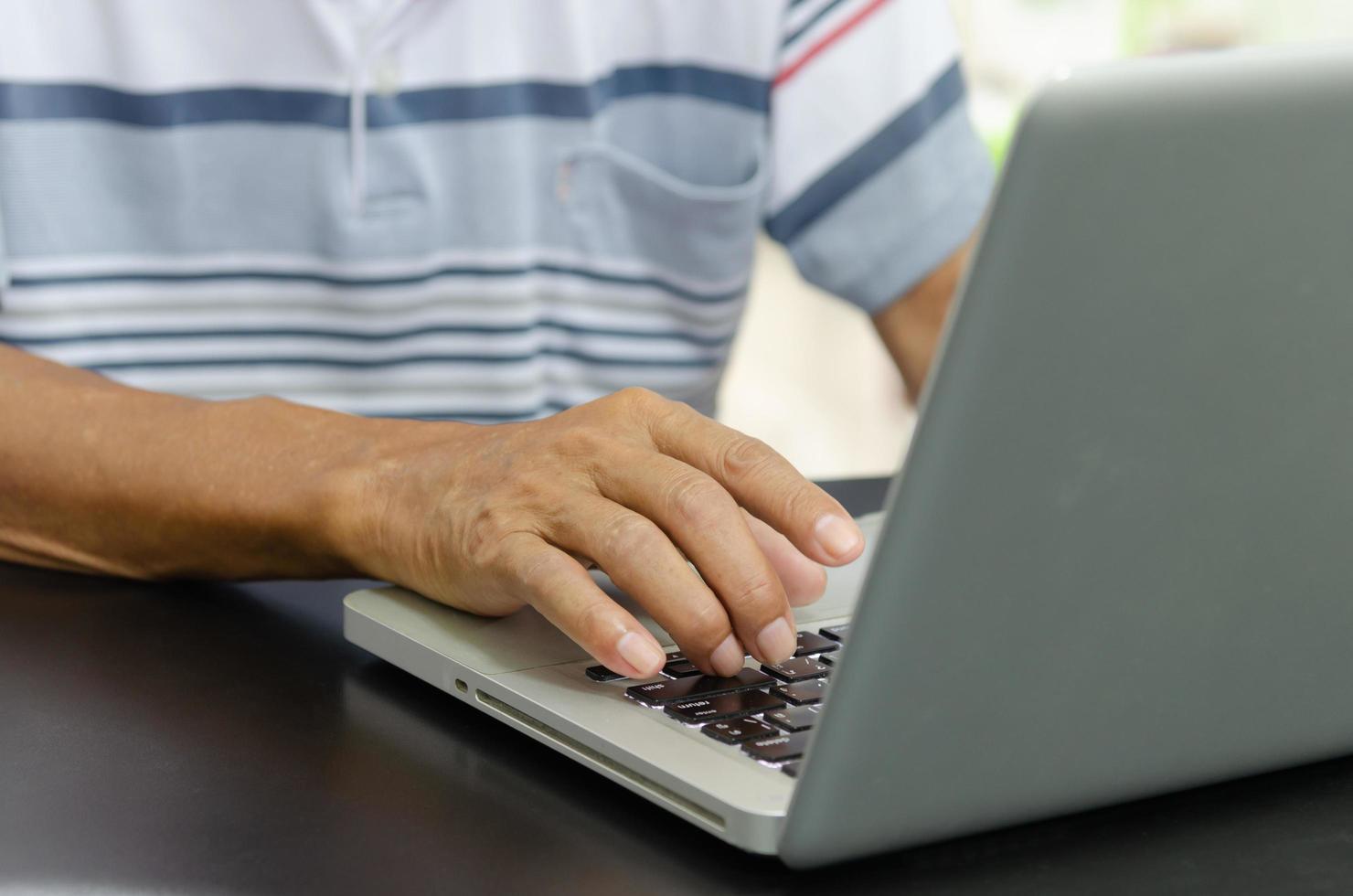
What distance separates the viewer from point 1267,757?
0.46 meters

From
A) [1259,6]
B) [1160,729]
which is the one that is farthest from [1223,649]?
[1259,6]

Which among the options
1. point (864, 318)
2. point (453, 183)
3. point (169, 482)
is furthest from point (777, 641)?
point (864, 318)

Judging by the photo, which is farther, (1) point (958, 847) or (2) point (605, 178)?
(2) point (605, 178)

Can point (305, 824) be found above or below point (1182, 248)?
below

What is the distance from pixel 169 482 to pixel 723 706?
372mm

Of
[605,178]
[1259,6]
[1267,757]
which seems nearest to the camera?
[1267,757]

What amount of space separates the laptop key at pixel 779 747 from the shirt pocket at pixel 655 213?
82 cm

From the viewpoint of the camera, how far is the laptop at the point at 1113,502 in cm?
34

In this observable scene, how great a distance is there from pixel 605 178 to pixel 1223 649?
88 cm

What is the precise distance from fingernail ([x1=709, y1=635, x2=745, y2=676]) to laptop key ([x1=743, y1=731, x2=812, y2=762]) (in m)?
0.07

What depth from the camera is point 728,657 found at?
54cm

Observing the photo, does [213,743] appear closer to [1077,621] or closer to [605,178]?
[1077,621]

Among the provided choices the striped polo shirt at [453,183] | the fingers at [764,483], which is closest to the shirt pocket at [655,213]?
the striped polo shirt at [453,183]

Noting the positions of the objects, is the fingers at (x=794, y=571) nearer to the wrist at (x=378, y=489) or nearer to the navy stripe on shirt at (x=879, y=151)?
the wrist at (x=378, y=489)
